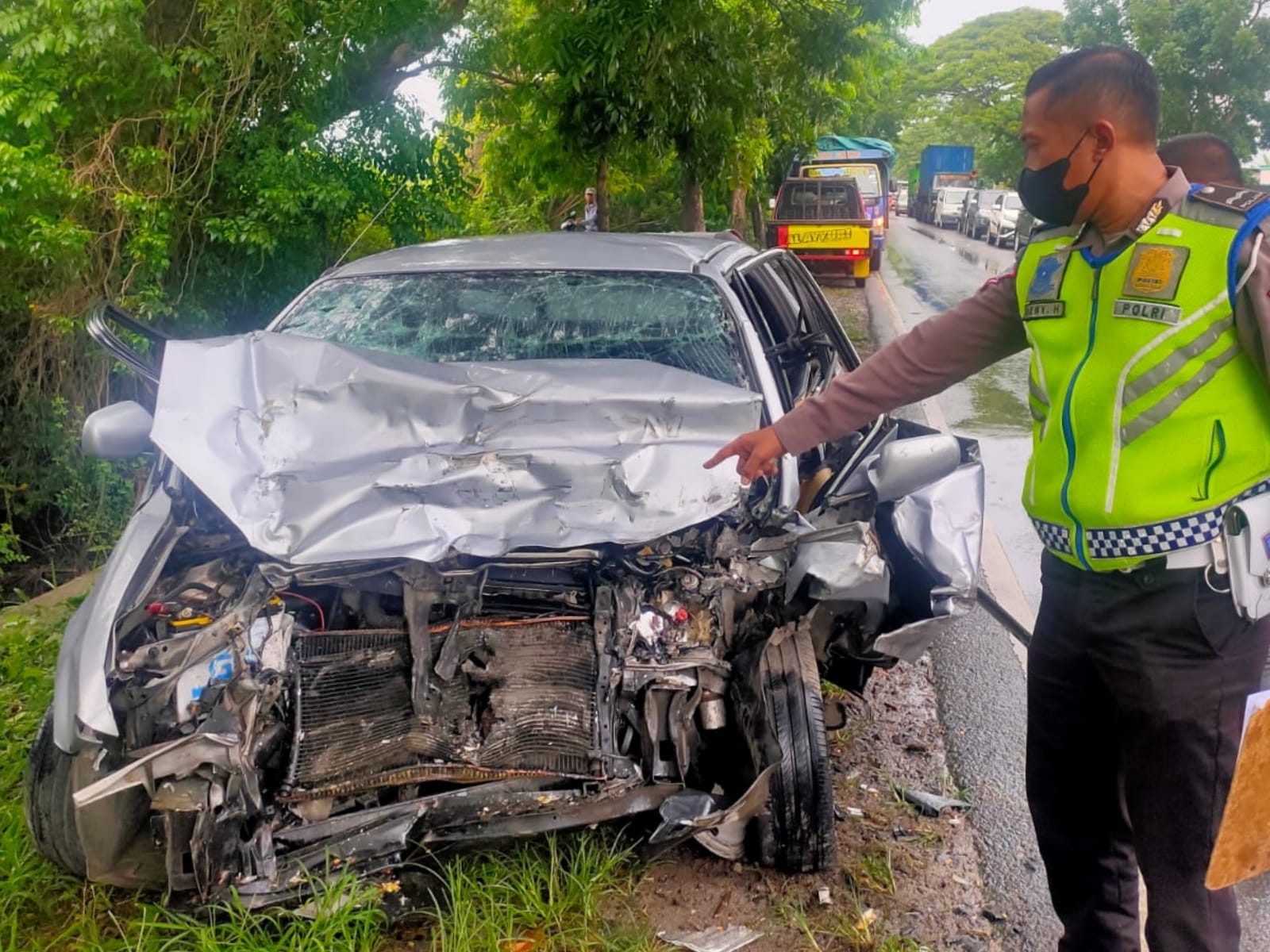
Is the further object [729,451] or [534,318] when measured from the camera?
[534,318]

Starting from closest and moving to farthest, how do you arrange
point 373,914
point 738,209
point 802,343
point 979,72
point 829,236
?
1. point 373,914
2. point 802,343
3. point 829,236
4. point 738,209
5. point 979,72

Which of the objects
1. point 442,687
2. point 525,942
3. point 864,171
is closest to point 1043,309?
point 442,687

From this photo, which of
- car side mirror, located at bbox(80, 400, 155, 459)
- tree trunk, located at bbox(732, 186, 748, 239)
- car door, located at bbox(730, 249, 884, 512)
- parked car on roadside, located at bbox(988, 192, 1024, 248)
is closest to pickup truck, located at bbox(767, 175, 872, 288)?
tree trunk, located at bbox(732, 186, 748, 239)

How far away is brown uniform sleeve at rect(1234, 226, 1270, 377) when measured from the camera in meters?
1.63

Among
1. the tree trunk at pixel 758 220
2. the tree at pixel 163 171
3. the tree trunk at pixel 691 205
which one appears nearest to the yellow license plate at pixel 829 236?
the tree trunk at pixel 758 220

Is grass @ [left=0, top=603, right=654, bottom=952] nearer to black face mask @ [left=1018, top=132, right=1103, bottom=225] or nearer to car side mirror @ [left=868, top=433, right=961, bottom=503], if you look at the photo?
car side mirror @ [left=868, top=433, right=961, bottom=503]

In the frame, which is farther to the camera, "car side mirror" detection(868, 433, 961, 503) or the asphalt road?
"car side mirror" detection(868, 433, 961, 503)

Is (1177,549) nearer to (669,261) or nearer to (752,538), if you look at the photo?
(752,538)

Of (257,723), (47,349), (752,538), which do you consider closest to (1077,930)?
(752,538)

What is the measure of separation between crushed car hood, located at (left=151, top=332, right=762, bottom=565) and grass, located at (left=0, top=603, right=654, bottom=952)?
34.7 inches

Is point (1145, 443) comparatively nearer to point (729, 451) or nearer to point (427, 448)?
point (729, 451)

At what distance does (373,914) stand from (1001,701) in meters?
2.52

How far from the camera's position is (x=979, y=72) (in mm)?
53562

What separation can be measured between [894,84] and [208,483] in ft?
80.7
